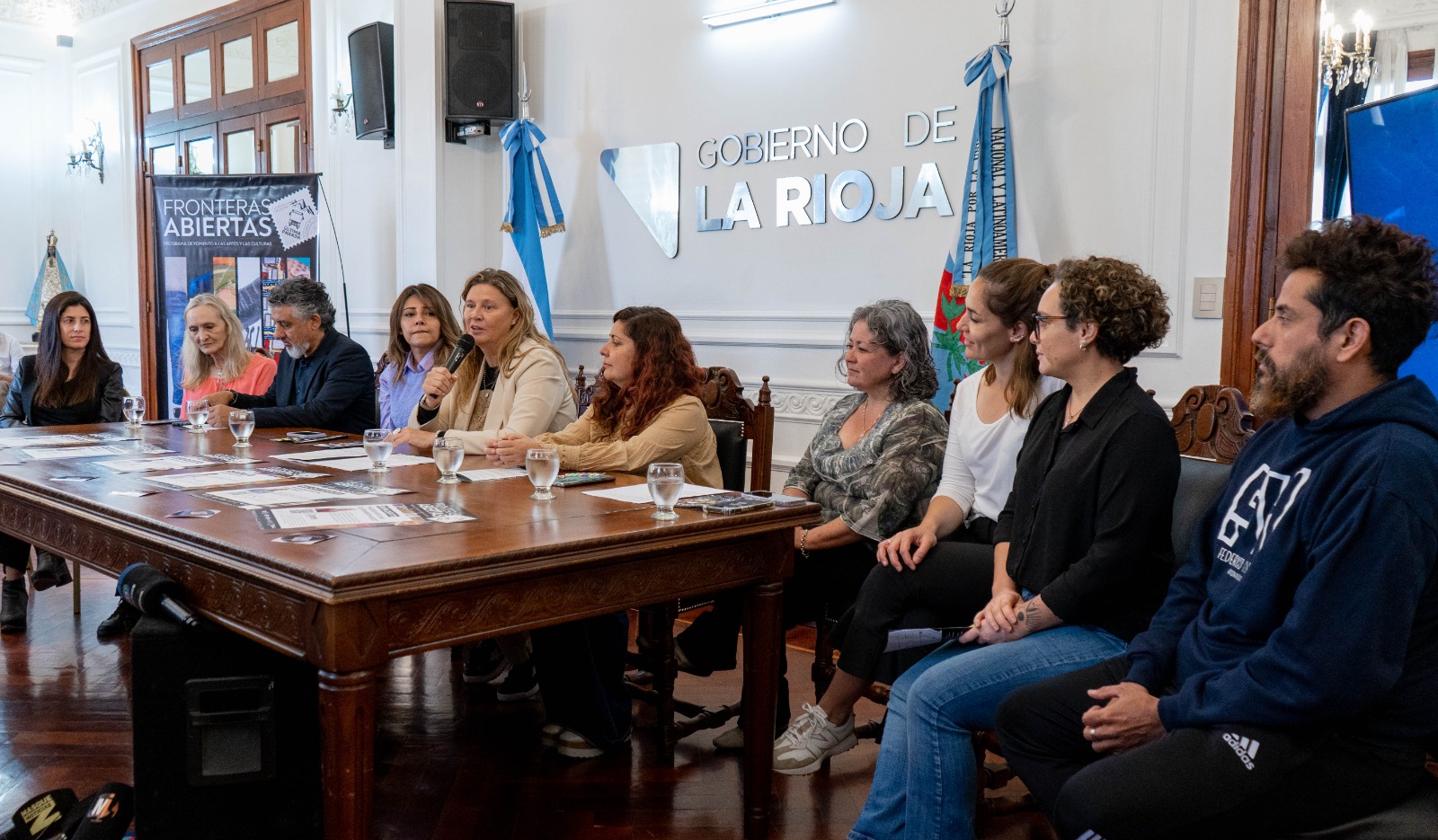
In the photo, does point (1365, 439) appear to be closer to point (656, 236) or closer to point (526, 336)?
point (526, 336)

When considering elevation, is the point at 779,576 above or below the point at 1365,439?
below

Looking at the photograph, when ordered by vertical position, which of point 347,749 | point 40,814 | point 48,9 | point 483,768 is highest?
point 48,9

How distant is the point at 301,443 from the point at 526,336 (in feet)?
2.45

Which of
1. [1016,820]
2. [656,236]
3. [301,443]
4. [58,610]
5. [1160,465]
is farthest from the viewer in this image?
[656,236]

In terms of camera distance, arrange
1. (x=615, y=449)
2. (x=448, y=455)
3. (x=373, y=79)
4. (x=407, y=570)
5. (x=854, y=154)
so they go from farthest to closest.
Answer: (x=373, y=79) → (x=854, y=154) → (x=615, y=449) → (x=448, y=455) → (x=407, y=570)

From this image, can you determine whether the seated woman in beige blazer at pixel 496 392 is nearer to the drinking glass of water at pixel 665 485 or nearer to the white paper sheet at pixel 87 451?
the white paper sheet at pixel 87 451

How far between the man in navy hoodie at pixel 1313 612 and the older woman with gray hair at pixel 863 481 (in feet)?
3.33

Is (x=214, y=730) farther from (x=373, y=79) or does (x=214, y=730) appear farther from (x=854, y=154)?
(x=373, y=79)

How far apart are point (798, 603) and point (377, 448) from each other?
1073 millimetres

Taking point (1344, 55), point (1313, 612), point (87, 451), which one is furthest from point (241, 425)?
point (1344, 55)

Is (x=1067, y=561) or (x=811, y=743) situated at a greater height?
(x=1067, y=561)

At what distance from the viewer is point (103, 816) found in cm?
200

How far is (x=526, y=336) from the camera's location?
3584 millimetres

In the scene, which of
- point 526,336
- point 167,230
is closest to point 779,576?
point 526,336
